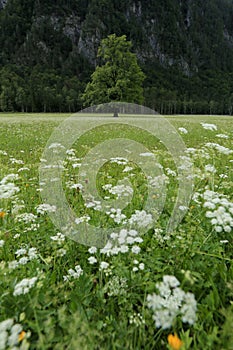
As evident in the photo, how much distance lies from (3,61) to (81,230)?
176564 mm

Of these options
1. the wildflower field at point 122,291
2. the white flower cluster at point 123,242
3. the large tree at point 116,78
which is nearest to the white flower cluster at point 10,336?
the wildflower field at point 122,291

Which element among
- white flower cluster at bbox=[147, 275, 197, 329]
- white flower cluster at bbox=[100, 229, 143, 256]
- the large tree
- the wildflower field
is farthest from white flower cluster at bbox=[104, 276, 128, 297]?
the large tree

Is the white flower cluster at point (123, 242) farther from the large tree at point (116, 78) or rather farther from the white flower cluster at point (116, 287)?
the large tree at point (116, 78)

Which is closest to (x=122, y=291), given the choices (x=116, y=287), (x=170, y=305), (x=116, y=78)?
(x=116, y=287)

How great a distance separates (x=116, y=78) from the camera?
42.2m

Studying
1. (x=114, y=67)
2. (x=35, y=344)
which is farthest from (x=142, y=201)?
(x=114, y=67)

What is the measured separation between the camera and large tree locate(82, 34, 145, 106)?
132 feet

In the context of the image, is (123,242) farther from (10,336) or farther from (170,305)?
(10,336)

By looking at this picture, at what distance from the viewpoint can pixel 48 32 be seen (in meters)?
200

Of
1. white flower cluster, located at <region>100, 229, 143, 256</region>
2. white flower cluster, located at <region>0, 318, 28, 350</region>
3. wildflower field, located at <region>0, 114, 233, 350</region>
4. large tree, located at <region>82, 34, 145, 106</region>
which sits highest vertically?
large tree, located at <region>82, 34, 145, 106</region>

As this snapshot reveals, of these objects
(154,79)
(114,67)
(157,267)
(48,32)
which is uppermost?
(48,32)

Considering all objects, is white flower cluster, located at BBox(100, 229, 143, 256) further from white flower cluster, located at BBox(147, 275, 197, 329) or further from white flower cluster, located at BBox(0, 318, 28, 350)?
white flower cluster, located at BBox(0, 318, 28, 350)

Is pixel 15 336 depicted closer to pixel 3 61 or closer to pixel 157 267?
pixel 157 267

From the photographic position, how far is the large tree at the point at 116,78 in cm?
4022
